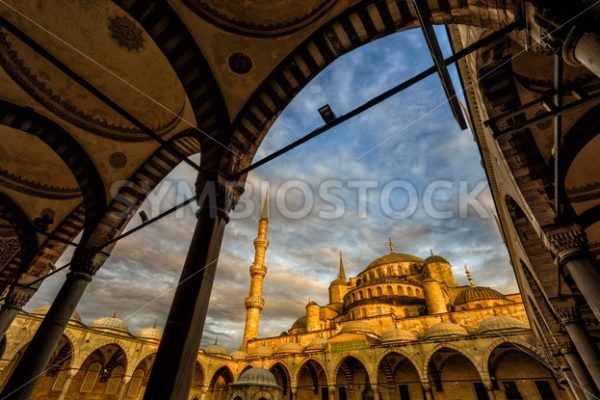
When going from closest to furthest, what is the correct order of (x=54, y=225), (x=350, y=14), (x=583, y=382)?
(x=350, y=14), (x=583, y=382), (x=54, y=225)

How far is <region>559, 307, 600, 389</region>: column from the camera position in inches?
226

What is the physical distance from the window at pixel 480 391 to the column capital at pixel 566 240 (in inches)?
723

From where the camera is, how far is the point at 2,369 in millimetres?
14781

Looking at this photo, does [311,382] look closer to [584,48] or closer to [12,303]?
[12,303]

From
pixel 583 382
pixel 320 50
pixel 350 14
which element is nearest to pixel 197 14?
pixel 320 50

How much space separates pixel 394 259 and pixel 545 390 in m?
18.3

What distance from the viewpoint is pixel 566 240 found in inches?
186

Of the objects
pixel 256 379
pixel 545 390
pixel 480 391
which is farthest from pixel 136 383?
pixel 545 390

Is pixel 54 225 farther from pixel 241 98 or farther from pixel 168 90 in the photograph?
pixel 241 98


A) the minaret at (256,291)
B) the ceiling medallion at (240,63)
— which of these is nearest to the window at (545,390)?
the minaret at (256,291)

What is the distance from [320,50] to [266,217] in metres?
27.9

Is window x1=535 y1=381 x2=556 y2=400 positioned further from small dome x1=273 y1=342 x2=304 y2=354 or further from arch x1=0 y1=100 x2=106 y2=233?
arch x1=0 y1=100 x2=106 y2=233

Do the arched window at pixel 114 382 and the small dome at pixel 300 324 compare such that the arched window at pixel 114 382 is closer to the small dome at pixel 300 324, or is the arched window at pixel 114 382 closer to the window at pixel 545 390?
the small dome at pixel 300 324

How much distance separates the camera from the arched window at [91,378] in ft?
64.7
